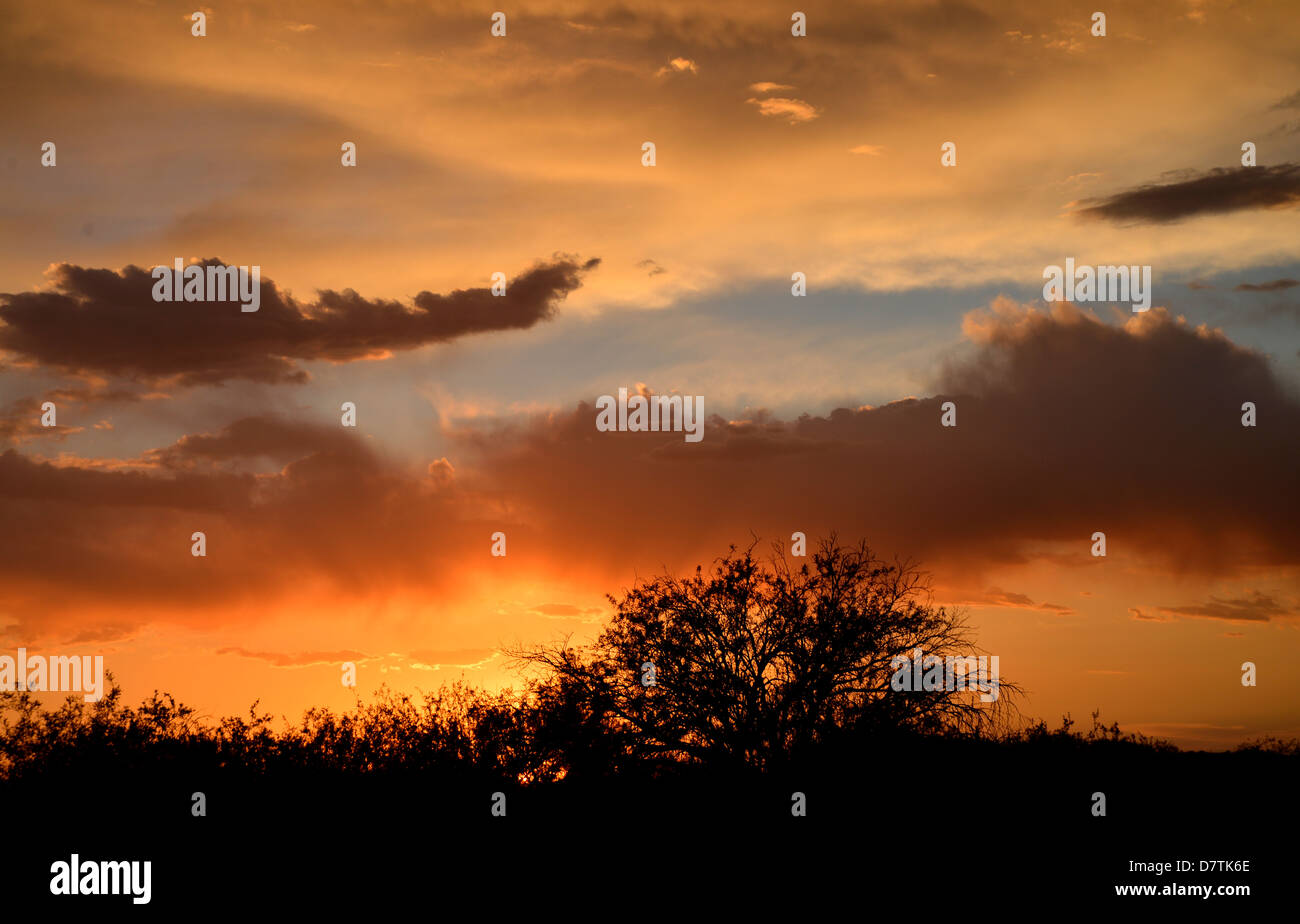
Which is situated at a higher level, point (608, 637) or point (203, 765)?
point (608, 637)

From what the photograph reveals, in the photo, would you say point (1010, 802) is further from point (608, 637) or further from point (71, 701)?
point (71, 701)

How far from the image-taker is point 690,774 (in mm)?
30562

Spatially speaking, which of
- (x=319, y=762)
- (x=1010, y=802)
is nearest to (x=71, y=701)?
(x=319, y=762)

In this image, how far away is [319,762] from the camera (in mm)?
34312

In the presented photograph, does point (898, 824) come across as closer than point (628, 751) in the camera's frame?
Yes

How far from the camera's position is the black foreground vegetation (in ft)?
91.2

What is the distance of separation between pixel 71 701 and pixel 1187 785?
3357cm

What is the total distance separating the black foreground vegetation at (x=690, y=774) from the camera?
27.8 metres
